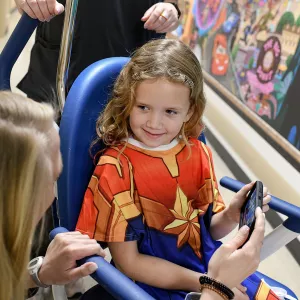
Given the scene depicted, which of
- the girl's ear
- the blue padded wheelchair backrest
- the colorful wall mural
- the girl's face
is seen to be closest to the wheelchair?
the blue padded wheelchair backrest

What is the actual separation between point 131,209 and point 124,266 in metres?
0.13

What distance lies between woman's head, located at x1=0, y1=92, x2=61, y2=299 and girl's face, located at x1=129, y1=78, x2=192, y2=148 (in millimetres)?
361

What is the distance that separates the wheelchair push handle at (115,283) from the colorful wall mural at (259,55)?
0.95m

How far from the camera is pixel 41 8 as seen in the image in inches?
40.9

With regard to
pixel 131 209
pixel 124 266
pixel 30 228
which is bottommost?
pixel 124 266

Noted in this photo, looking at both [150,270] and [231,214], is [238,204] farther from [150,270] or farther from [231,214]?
[150,270]

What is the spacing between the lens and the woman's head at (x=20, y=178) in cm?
61

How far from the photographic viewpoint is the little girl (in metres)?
0.98

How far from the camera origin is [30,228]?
2.15 ft

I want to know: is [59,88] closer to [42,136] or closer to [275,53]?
[42,136]

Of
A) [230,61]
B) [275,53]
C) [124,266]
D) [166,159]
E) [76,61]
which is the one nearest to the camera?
[124,266]

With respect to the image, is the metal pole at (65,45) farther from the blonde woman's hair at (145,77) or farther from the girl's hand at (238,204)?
the girl's hand at (238,204)

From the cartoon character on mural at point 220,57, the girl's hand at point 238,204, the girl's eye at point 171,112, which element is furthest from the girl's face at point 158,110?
the cartoon character on mural at point 220,57

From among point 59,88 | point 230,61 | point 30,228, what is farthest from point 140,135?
point 230,61
